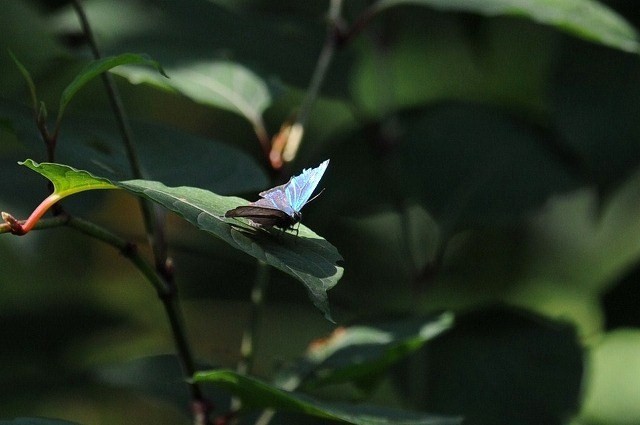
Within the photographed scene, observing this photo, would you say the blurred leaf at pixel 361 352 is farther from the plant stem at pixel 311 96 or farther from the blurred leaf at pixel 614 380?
the blurred leaf at pixel 614 380

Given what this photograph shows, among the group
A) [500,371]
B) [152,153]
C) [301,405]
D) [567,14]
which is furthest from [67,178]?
[500,371]

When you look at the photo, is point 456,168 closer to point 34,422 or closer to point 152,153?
point 152,153

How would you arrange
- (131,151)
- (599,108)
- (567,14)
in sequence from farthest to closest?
(599,108), (567,14), (131,151)

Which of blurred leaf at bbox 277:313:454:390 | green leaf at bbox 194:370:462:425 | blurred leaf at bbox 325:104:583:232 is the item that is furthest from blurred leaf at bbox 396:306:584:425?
green leaf at bbox 194:370:462:425

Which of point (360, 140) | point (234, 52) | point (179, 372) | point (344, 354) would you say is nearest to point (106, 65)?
point (344, 354)

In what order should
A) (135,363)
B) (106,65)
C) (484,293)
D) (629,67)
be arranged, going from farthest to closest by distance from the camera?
1. (484,293)
2. (629,67)
3. (135,363)
4. (106,65)

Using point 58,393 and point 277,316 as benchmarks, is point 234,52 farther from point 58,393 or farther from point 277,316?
point 277,316
